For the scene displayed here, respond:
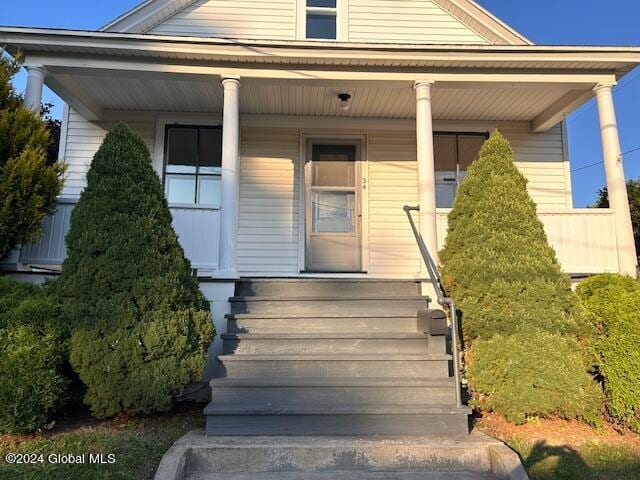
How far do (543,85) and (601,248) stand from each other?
6.56 ft

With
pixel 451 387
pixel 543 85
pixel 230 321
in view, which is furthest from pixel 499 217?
pixel 230 321

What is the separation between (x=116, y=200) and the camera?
3.98 meters

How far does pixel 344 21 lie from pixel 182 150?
2.89 meters

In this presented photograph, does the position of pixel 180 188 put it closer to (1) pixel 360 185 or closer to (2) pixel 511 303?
(1) pixel 360 185

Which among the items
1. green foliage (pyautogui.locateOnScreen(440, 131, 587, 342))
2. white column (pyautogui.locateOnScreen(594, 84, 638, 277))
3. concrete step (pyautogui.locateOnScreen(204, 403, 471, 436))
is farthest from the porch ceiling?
concrete step (pyautogui.locateOnScreen(204, 403, 471, 436))

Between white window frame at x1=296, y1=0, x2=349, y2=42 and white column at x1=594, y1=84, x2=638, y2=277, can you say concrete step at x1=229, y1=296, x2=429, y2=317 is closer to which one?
white column at x1=594, y1=84, x2=638, y2=277

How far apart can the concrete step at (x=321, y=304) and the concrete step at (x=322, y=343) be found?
1.55ft

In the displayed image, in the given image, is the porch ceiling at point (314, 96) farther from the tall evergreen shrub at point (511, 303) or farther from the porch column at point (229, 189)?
the tall evergreen shrub at point (511, 303)

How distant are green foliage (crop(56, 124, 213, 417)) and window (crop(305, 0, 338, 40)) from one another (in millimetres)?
3624

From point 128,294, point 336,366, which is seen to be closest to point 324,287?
point 336,366

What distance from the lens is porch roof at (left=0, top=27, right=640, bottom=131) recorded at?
528 centimetres

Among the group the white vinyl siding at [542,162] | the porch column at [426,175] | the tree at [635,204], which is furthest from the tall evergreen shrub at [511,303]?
the tree at [635,204]

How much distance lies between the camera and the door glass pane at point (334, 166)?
696 cm

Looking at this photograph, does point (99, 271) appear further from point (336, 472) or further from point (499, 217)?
point (499, 217)
